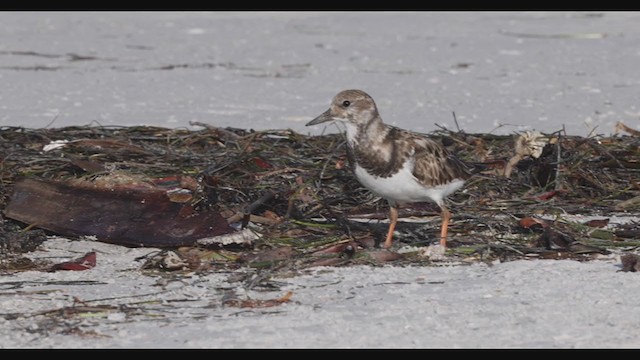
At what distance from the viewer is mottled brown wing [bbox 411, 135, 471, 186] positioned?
4.86 metres

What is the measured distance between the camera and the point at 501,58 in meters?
10.5

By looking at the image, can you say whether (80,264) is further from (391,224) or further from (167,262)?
(391,224)

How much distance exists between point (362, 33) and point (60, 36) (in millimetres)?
3112

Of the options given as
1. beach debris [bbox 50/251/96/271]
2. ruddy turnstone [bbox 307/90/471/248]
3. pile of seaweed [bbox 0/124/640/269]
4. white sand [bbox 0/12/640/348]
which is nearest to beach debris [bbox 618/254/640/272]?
white sand [bbox 0/12/640/348]

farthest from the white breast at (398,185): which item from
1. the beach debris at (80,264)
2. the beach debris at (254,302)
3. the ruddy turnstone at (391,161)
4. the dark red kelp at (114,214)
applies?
the beach debris at (80,264)

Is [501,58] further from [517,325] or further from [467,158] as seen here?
[517,325]

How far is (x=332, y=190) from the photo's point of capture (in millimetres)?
5652

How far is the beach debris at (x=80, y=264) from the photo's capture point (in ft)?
14.5

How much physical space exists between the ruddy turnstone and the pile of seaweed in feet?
0.72

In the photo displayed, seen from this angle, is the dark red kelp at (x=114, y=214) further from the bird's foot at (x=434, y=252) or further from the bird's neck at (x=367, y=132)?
the bird's foot at (x=434, y=252)

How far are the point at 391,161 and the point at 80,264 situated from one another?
134 cm

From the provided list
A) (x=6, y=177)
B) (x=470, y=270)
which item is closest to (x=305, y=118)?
(x=6, y=177)

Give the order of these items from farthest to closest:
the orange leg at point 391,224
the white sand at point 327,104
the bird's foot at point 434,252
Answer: the orange leg at point 391,224 → the bird's foot at point 434,252 → the white sand at point 327,104

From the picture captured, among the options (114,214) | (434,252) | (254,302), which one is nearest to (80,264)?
(114,214)
